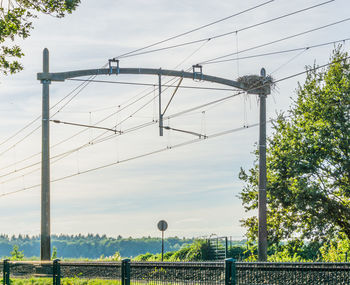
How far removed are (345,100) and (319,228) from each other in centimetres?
727

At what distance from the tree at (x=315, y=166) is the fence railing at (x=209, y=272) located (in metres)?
20.7

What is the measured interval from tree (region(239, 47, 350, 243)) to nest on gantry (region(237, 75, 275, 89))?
327 inches

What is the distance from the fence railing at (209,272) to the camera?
11.3m

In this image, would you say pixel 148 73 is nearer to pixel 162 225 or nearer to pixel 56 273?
pixel 162 225

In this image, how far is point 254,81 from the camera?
90.2ft

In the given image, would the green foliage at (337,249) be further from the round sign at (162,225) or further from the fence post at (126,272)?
the fence post at (126,272)

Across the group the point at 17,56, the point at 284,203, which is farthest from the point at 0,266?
the point at 284,203

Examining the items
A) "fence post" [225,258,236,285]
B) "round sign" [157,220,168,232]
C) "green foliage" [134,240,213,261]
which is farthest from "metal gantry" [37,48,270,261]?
"fence post" [225,258,236,285]

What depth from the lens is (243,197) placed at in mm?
40000

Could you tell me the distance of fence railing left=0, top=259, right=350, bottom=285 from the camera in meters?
11.3

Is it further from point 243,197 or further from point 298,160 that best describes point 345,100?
point 243,197

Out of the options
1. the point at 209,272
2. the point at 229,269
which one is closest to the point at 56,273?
the point at 209,272

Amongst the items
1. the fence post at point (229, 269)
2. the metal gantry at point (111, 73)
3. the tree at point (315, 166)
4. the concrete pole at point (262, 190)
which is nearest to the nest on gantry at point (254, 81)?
the metal gantry at point (111, 73)

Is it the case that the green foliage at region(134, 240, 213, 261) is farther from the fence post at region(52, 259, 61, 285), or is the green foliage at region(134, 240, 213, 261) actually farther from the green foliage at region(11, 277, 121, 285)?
the fence post at region(52, 259, 61, 285)
